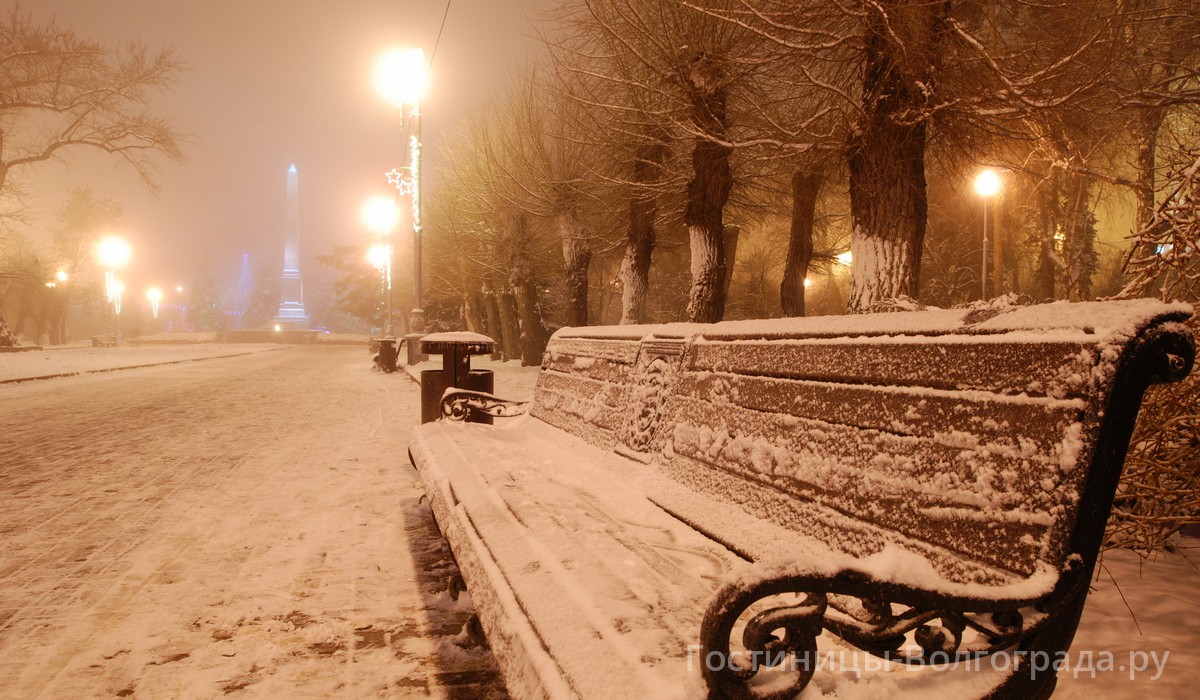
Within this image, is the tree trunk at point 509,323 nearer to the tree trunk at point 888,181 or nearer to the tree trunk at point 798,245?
the tree trunk at point 798,245

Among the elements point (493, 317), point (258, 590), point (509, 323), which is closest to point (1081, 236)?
point (509, 323)

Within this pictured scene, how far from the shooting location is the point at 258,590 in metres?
3.08

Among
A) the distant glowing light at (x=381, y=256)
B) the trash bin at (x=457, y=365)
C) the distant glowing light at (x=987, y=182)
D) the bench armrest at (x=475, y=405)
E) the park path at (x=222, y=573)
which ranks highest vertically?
the distant glowing light at (x=381, y=256)

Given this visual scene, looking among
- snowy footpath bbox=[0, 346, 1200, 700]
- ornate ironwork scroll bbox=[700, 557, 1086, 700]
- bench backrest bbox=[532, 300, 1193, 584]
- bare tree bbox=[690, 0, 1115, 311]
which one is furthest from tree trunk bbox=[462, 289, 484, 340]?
ornate ironwork scroll bbox=[700, 557, 1086, 700]

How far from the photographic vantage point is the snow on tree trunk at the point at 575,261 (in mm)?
15195

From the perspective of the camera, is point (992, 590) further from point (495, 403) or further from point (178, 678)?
point (495, 403)

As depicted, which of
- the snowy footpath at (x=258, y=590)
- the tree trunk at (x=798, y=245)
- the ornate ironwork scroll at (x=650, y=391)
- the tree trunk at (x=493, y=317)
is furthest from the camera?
the tree trunk at (x=493, y=317)

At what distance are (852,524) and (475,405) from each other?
13.8 ft

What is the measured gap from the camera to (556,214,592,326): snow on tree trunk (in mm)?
15195

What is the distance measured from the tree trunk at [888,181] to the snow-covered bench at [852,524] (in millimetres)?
3924

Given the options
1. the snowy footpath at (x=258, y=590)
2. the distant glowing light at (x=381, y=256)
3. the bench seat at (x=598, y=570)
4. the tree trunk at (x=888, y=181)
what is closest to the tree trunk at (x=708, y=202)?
the tree trunk at (x=888, y=181)

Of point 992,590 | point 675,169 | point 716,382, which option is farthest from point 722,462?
point 675,169

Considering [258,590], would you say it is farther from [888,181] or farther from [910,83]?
[910,83]

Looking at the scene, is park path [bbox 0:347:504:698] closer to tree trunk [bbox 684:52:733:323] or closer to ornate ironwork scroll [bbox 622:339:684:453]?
ornate ironwork scroll [bbox 622:339:684:453]
